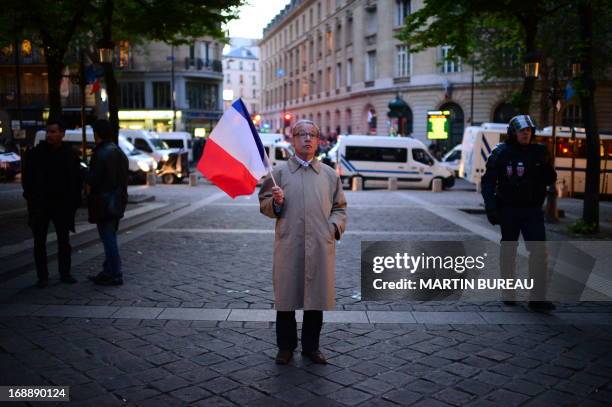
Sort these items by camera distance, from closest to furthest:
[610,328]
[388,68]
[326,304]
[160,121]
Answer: [326,304], [610,328], [388,68], [160,121]

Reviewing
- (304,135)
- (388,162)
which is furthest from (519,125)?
(388,162)

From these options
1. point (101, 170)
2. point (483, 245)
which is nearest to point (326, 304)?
point (101, 170)

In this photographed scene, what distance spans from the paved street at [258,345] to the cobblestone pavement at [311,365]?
0.05 ft

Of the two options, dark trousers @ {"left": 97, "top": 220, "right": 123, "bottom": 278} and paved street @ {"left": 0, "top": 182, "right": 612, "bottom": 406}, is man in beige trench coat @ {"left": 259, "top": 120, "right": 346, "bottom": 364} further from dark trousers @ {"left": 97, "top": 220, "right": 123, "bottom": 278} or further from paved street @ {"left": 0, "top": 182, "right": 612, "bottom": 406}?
dark trousers @ {"left": 97, "top": 220, "right": 123, "bottom": 278}

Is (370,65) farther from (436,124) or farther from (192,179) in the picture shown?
(192,179)

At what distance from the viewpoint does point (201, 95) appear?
191ft

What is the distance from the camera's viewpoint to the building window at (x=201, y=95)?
5686cm

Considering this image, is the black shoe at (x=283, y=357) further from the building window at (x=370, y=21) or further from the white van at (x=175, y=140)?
the building window at (x=370, y=21)

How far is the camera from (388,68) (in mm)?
45344

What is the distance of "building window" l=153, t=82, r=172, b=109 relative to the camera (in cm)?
5541

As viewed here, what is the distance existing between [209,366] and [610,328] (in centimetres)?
363

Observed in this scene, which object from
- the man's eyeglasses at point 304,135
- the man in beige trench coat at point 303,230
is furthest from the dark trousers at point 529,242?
the man's eyeglasses at point 304,135

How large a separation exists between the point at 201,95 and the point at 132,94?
6561 mm

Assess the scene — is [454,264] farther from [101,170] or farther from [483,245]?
[101,170]
